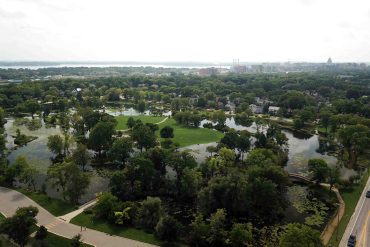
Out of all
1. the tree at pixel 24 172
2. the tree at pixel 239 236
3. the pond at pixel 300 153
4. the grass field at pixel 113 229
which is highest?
the tree at pixel 24 172

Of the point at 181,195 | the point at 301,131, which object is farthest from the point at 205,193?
the point at 301,131

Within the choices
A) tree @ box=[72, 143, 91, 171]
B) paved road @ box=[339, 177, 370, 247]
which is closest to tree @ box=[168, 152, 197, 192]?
tree @ box=[72, 143, 91, 171]

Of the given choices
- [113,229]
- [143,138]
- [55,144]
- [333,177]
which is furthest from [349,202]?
[55,144]

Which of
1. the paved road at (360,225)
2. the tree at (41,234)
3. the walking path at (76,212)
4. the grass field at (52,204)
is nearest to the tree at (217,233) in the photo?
the paved road at (360,225)

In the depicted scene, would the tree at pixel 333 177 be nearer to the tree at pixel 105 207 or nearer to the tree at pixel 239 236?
the tree at pixel 239 236

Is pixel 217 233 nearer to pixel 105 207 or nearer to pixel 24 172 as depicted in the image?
pixel 105 207

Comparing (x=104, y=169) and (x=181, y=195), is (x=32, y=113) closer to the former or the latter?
(x=104, y=169)

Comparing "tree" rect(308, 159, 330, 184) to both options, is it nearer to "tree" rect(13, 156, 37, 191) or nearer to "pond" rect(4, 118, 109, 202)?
"pond" rect(4, 118, 109, 202)
